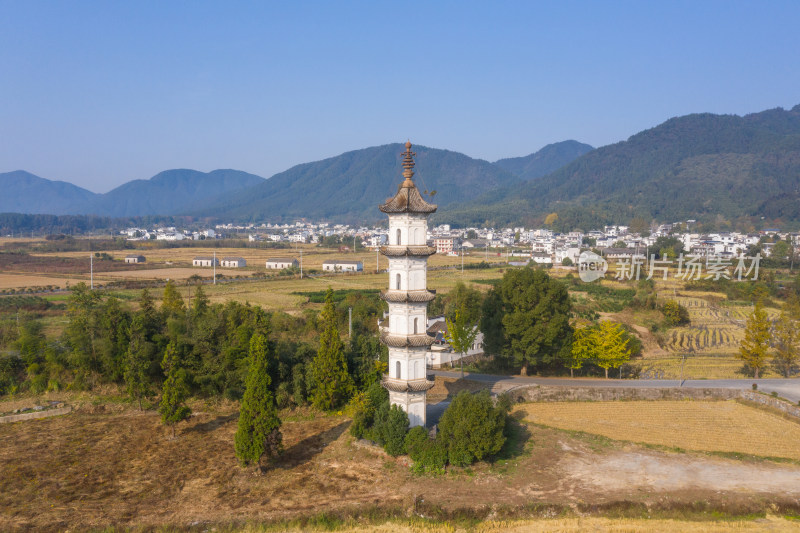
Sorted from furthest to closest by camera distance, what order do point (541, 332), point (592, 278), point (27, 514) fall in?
point (592, 278), point (541, 332), point (27, 514)

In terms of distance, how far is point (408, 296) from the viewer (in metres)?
19.6

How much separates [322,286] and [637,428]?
43.0 meters

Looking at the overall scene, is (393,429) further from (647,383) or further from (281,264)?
(281,264)

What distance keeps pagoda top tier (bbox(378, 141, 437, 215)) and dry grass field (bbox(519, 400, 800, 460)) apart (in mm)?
10203

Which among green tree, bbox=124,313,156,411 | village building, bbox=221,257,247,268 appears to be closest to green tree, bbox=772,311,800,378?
green tree, bbox=124,313,156,411

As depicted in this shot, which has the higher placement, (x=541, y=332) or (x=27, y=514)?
(x=541, y=332)

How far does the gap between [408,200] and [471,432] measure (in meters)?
7.99

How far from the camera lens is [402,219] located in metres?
19.8

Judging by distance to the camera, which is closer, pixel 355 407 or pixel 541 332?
pixel 355 407

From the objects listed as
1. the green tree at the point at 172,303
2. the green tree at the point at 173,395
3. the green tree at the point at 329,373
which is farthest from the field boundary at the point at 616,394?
the green tree at the point at 172,303

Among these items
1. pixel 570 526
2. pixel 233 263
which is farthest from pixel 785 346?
pixel 233 263

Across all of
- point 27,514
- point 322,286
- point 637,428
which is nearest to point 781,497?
point 637,428

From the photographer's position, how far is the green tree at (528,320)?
28.1 m

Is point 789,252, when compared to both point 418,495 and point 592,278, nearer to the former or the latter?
point 592,278
